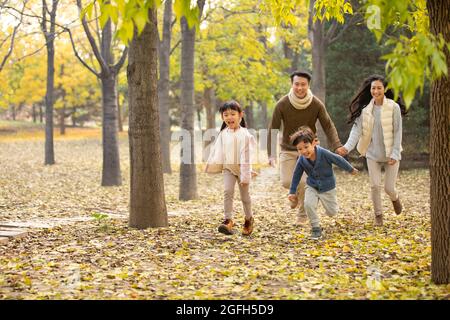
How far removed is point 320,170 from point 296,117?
1075 millimetres

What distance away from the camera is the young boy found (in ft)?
26.2

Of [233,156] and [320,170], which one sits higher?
[233,156]

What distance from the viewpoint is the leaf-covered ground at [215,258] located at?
5445 millimetres

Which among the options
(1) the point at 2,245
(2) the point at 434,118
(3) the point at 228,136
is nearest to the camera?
(2) the point at 434,118

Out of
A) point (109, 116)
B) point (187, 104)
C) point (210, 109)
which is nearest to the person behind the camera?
point (187, 104)

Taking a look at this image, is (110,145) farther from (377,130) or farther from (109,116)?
(377,130)

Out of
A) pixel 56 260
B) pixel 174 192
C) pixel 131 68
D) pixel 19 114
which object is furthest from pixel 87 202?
pixel 19 114

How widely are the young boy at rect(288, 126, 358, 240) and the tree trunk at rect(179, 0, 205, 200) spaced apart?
233 inches

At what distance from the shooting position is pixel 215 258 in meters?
6.93

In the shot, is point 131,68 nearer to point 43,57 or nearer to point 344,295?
point 344,295

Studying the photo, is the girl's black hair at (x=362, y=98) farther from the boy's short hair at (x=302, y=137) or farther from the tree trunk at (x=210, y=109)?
the tree trunk at (x=210, y=109)

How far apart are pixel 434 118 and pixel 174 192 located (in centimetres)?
1150

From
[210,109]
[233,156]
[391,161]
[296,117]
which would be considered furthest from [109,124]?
[210,109]

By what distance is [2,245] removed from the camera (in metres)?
7.78
